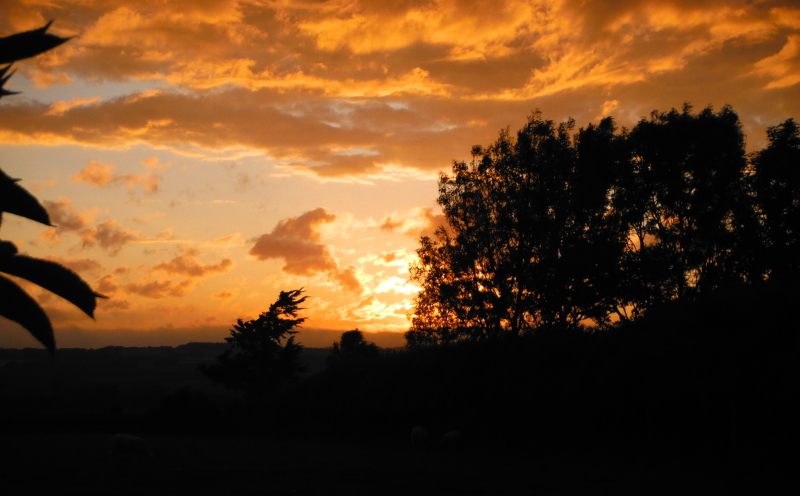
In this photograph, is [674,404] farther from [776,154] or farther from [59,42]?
[776,154]

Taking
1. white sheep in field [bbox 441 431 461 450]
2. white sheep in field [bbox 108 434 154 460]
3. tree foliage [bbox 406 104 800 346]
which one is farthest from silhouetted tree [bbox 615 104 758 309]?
white sheep in field [bbox 108 434 154 460]

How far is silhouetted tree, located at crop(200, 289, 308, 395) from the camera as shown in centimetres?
5384

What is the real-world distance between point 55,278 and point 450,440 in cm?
1581

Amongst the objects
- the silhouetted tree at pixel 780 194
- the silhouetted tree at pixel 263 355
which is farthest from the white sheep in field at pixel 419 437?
the silhouetted tree at pixel 263 355

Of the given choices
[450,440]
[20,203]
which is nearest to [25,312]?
[20,203]

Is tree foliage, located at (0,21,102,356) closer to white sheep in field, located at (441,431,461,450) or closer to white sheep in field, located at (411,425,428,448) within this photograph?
white sheep in field, located at (441,431,461,450)

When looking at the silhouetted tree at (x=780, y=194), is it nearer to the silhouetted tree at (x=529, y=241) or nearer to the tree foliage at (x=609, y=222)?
the tree foliage at (x=609, y=222)

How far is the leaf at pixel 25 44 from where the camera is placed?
273 inches

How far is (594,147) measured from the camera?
3388 centimetres

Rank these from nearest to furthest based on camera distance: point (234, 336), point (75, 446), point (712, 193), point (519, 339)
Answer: point (75, 446) → point (519, 339) → point (712, 193) → point (234, 336)

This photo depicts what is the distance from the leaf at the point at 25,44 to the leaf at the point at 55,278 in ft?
9.01

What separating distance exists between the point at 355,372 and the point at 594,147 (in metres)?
19.1

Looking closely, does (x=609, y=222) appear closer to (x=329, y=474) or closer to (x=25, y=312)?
(x=329, y=474)

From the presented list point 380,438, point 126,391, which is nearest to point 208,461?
point 380,438
